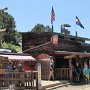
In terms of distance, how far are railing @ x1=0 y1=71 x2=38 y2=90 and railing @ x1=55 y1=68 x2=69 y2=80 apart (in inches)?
292

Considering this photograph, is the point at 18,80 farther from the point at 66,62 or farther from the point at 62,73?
the point at 66,62

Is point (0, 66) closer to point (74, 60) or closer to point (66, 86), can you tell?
point (66, 86)

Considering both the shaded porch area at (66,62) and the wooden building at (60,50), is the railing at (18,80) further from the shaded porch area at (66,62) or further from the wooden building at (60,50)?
the wooden building at (60,50)

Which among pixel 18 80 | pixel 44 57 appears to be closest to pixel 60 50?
pixel 44 57

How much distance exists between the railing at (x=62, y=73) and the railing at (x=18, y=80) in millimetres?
7419

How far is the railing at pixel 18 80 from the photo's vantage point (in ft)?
71.3

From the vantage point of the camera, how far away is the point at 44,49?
32969 millimetres

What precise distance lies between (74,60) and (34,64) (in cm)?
402

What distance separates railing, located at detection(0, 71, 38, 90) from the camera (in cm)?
2173

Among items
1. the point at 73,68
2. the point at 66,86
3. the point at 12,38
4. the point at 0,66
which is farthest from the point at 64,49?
the point at 12,38

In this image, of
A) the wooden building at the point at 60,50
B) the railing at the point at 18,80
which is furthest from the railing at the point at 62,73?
the railing at the point at 18,80

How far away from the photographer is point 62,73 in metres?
30.8

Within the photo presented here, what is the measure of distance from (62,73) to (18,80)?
912cm

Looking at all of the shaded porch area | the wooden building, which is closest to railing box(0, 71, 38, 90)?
the shaded porch area
